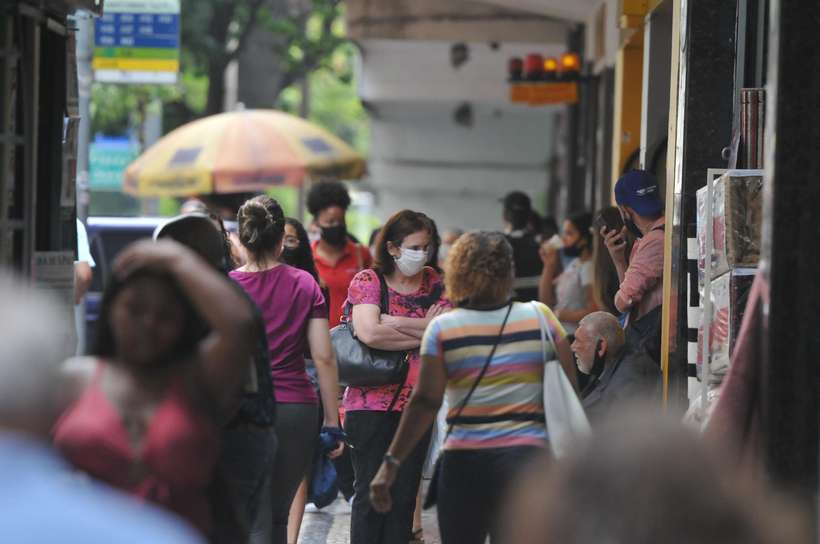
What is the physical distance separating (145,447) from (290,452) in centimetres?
260

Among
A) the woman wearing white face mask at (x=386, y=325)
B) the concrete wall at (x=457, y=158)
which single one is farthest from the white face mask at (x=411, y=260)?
the concrete wall at (x=457, y=158)

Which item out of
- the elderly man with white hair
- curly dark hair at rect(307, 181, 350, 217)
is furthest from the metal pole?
the elderly man with white hair

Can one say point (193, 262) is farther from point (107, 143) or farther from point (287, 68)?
point (107, 143)

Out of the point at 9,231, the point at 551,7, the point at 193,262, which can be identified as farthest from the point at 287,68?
the point at 193,262

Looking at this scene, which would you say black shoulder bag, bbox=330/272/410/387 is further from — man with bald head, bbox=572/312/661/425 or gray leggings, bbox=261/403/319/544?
man with bald head, bbox=572/312/661/425

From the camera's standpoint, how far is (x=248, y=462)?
587cm

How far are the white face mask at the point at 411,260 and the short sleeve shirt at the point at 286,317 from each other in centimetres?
72

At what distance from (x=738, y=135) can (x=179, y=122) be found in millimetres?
24404

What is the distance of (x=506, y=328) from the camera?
5840mm

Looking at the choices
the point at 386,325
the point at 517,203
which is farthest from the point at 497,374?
the point at 517,203

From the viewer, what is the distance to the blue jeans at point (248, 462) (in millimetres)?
5832

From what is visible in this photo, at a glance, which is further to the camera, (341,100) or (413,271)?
(341,100)

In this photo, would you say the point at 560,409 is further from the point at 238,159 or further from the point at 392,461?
the point at 238,159

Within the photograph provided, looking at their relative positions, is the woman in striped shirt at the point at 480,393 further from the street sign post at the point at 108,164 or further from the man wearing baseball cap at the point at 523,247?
the street sign post at the point at 108,164
